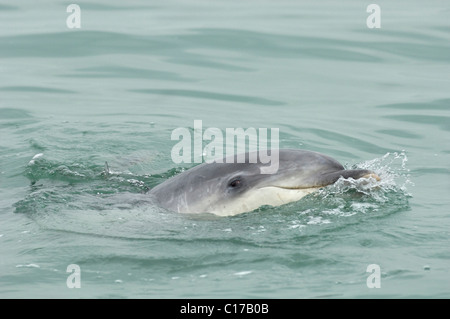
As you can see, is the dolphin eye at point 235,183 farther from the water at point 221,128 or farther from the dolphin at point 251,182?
the water at point 221,128

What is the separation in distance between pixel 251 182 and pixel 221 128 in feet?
20.3

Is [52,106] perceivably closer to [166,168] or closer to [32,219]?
[166,168]

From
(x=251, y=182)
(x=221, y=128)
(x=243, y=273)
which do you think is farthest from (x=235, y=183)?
(x=221, y=128)

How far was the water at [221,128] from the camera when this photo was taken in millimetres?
8734

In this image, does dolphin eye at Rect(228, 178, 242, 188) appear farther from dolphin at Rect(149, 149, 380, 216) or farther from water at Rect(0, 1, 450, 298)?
water at Rect(0, 1, 450, 298)

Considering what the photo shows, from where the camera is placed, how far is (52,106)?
1712cm

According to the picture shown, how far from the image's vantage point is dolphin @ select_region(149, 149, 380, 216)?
9.52 m

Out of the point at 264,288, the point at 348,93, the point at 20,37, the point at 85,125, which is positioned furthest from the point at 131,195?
the point at 20,37

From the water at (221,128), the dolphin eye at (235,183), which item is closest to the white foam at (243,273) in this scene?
the water at (221,128)

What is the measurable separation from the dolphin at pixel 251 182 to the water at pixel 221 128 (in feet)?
0.57

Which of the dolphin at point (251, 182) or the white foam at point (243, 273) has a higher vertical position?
the dolphin at point (251, 182)

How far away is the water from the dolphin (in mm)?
173

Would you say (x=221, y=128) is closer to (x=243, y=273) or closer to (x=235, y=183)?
(x=235, y=183)

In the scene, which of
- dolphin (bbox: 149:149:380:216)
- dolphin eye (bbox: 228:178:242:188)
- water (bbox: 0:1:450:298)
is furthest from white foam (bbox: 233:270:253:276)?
dolphin eye (bbox: 228:178:242:188)
